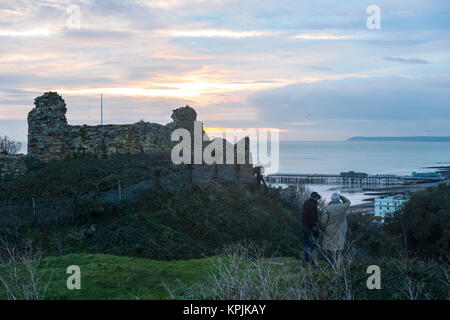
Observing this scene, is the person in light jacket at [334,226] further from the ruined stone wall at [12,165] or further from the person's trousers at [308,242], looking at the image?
the ruined stone wall at [12,165]

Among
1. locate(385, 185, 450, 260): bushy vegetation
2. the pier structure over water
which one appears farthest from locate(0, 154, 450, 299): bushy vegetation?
the pier structure over water

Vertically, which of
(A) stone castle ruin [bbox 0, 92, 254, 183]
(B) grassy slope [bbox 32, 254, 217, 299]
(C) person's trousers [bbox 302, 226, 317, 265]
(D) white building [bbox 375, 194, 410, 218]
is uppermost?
(A) stone castle ruin [bbox 0, 92, 254, 183]

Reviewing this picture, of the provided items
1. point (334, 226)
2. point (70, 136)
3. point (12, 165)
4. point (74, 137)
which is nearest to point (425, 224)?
point (334, 226)

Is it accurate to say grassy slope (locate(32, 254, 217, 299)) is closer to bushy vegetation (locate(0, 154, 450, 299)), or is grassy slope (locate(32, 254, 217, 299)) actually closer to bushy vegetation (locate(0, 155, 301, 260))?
bushy vegetation (locate(0, 154, 450, 299))

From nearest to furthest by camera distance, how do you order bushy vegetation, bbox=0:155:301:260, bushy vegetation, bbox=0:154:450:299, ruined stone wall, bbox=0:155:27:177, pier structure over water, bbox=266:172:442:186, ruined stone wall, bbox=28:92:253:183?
bushy vegetation, bbox=0:154:450:299 < bushy vegetation, bbox=0:155:301:260 < ruined stone wall, bbox=0:155:27:177 < ruined stone wall, bbox=28:92:253:183 < pier structure over water, bbox=266:172:442:186

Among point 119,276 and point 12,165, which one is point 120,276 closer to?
point 119,276

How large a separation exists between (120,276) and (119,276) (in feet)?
0.06

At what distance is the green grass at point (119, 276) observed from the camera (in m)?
7.36

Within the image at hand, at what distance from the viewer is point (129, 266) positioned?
895 cm

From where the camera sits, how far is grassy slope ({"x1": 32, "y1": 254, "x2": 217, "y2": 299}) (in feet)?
24.2

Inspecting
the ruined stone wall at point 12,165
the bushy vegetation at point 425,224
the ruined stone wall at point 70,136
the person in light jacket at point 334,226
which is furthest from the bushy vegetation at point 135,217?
the bushy vegetation at point 425,224

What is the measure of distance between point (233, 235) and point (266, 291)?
9119mm

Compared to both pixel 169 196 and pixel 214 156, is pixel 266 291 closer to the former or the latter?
pixel 169 196
